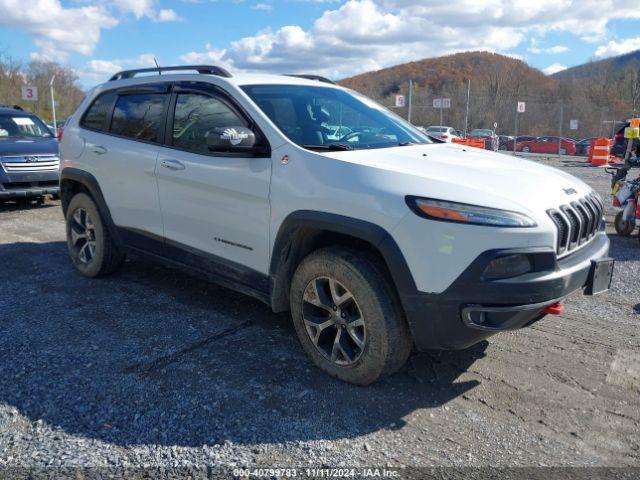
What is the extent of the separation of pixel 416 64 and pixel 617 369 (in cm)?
11351

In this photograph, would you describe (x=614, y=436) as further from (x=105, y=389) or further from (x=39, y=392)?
(x=39, y=392)

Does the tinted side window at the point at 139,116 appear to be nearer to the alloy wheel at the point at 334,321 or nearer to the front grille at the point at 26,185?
the alloy wheel at the point at 334,321

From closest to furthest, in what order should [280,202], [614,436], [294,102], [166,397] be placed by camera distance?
[614,436] → [166,397] → [280,202] → [294,102]

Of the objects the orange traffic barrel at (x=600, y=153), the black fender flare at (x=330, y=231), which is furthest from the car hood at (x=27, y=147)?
the orange traffic barrel at (x=600, y=153)

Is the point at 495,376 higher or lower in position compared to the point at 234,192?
lower

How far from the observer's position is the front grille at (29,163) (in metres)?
8.92

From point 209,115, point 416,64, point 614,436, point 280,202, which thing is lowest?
point 614,436

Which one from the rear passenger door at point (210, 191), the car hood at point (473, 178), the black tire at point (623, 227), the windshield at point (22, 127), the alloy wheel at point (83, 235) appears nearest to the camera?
the car hood at point (473, 178)

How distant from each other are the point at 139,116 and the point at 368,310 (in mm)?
2796

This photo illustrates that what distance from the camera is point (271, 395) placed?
10.5ft

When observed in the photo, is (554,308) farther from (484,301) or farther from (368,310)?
(368,310)

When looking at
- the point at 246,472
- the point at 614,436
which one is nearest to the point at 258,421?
the point at 246,472

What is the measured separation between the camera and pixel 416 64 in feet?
360

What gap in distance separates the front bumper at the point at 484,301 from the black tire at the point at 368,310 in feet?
0.44
